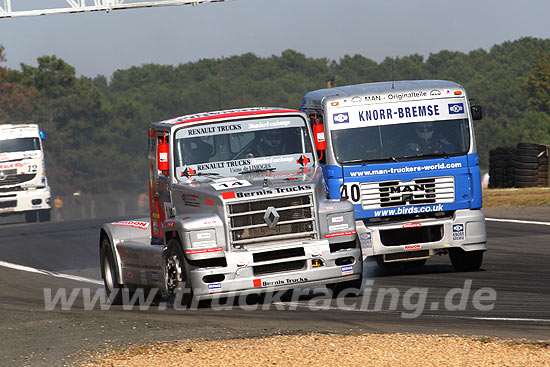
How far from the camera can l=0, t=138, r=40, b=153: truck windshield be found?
34.3m

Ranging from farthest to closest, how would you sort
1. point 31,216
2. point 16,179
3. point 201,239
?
point 31,216, point 16,179, point 201,239

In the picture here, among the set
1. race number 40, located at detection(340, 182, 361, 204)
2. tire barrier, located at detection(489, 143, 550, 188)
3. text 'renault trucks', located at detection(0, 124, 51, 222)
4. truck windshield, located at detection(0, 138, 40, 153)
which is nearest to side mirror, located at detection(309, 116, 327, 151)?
race number 40, located at detection(340, 182, 361, 204)

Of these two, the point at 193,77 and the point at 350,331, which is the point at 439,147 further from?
the point at 193,77

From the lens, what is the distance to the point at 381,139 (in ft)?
45.2

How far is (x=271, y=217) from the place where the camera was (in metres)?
10.8

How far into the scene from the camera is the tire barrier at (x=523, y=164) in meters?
30.2

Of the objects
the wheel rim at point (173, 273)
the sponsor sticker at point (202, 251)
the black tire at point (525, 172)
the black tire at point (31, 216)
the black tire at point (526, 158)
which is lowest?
the black tire at point (31, 216)

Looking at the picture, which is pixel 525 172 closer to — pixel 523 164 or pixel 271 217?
pixel 523 164

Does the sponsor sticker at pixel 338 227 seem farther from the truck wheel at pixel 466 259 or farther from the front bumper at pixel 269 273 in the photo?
the truck wheel at pixel 466 259

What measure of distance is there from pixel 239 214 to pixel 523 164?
22.0 m

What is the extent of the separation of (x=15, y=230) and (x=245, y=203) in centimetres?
1920

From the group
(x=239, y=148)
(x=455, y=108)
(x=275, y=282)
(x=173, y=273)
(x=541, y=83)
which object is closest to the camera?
(x=275, y=282)

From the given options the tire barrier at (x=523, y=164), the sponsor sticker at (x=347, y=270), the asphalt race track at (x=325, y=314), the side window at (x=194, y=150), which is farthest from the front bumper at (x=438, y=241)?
the tire barrier at (x=523, y=164)

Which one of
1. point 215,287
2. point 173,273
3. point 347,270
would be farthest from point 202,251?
point 347,270
